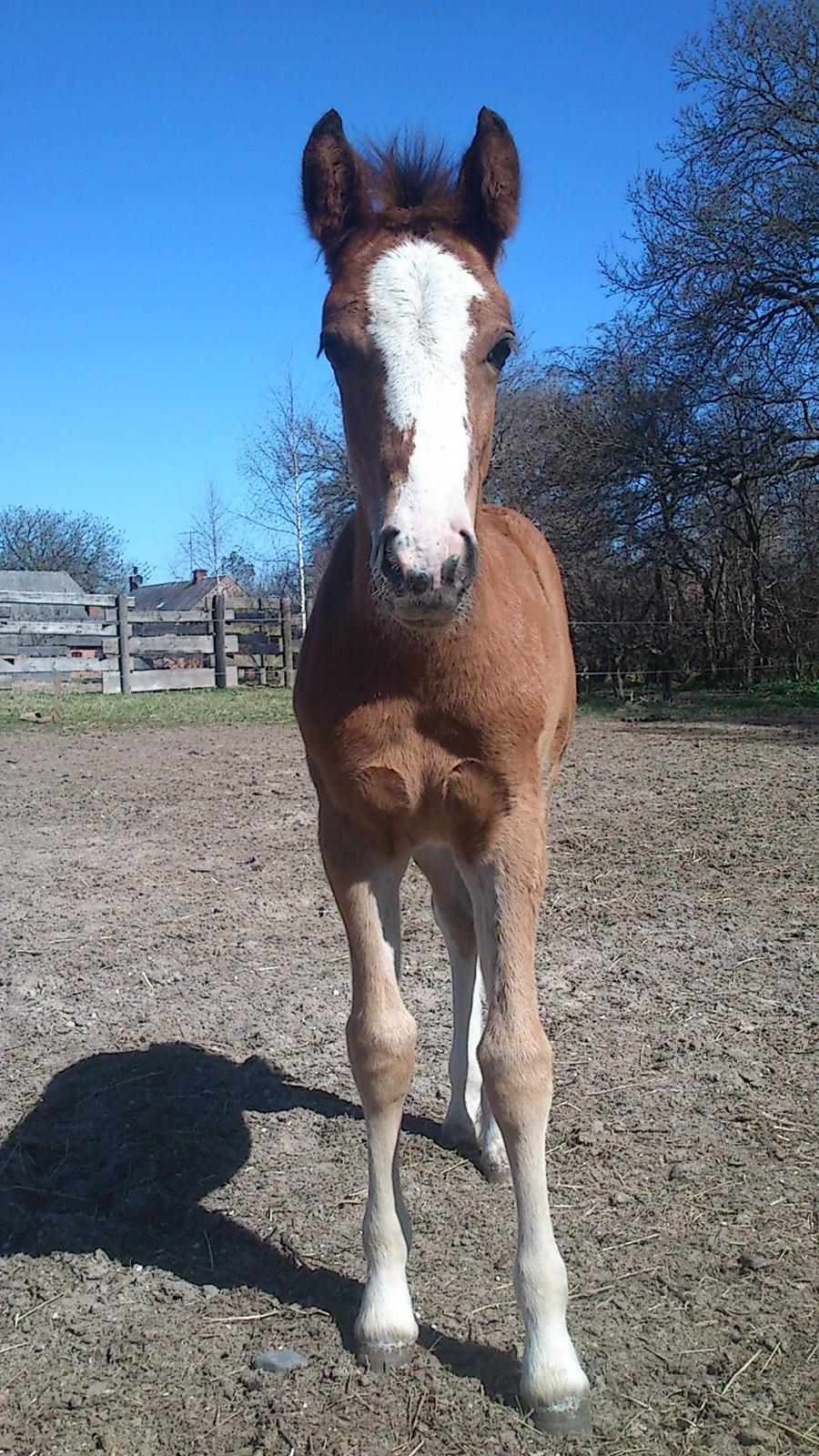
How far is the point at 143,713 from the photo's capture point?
16.7 meters

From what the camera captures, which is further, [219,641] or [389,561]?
[219,641]

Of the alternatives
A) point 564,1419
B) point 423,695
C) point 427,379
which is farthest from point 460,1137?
point 427,379

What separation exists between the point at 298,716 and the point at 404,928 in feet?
9.57

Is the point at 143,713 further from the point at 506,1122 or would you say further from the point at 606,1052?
the point at 506,1122

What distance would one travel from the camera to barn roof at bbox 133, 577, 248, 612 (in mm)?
59094

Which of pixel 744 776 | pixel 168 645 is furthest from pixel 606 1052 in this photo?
pixel 168 645

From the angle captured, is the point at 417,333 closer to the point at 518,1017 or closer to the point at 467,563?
the point at 467,563

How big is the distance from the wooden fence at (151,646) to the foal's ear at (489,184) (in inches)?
810

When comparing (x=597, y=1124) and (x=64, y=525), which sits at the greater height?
(x=64, y=525)

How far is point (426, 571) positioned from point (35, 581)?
153ft

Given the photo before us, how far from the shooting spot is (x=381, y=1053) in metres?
2.73

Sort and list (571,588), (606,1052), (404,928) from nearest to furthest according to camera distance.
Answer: (606,1052) < (404,928) < (571,588)

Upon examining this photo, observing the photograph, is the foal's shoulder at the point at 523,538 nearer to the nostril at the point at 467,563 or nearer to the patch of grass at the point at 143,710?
the nostril at the point at 467,563

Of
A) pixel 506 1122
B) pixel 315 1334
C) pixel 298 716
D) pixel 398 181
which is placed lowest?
pixel 315 1334
